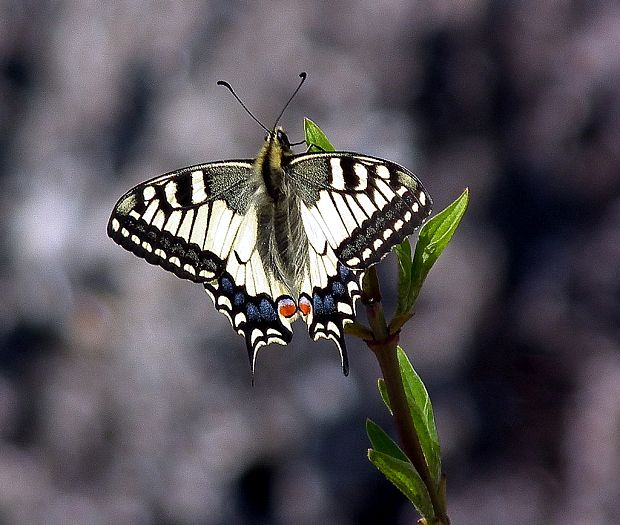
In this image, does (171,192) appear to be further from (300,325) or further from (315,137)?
(300,325)

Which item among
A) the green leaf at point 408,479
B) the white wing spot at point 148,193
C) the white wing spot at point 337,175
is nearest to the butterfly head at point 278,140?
the white wing spot at point 337,175

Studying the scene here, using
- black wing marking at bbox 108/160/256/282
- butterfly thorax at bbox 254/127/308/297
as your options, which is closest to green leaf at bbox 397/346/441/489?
butterfly thorax at bbox 254/127/308/297

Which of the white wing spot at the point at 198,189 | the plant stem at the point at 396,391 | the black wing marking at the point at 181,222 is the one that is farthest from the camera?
the white wing spot at the point at 198,189

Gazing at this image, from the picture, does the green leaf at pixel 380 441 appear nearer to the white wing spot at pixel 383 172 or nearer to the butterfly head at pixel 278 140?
the white wing spot at pixel 383 172

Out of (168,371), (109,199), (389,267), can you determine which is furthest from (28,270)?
(389,267)

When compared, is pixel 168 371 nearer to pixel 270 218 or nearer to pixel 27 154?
pixel 27 154

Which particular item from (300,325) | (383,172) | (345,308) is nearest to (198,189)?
(383,172)
